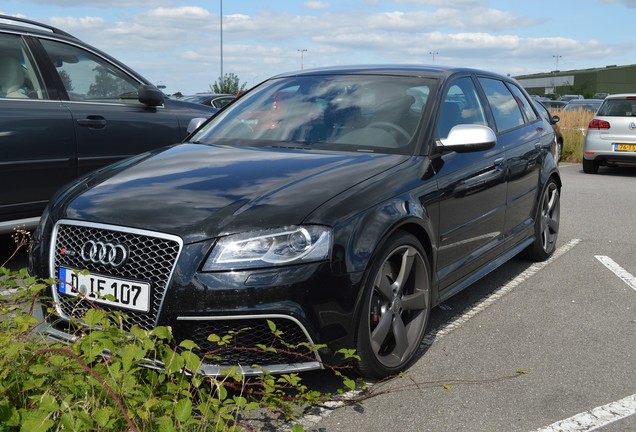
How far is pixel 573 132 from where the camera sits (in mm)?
19328

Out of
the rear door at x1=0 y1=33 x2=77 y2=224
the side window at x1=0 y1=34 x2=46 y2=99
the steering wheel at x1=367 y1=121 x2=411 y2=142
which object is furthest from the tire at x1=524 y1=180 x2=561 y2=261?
the side window at x1=0 y1=34 x2=46 y2=99

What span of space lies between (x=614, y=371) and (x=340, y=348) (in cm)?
159

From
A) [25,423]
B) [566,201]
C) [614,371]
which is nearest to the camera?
[25,423]

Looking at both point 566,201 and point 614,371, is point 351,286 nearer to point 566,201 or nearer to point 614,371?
point 614,371

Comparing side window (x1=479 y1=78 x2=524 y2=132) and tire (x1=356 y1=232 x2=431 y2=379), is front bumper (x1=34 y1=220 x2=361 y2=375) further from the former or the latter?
side window (x1=479 y1=78 x2=524 y2=132)

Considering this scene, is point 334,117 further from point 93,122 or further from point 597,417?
point 93,122

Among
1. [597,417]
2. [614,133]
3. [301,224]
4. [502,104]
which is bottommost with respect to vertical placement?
[597,417]

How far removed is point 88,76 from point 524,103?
12.0 ft

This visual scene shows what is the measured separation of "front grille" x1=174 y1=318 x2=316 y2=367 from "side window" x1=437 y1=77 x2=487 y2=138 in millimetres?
1809

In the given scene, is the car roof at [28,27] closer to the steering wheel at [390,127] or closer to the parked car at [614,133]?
the steering wheel at [390,127]

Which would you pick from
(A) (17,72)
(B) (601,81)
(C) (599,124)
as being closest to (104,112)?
(A) (17,72)

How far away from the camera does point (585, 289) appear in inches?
227

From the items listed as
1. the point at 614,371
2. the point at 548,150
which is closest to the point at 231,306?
the point at 614,371

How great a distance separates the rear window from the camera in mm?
14578
